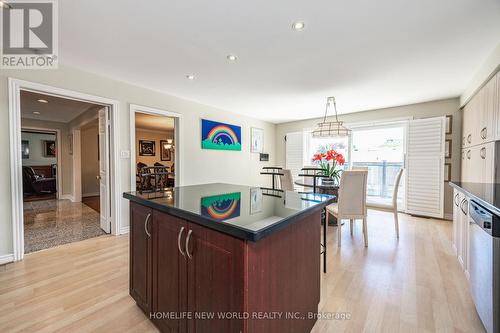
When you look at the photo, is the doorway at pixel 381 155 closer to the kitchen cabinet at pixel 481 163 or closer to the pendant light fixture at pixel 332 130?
the kitchen cabinet at pixel 481 163

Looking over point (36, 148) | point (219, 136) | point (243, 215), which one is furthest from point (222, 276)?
point (36, 148)

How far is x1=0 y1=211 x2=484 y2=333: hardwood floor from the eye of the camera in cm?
146

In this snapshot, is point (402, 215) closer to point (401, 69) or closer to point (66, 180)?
point (401, 69)

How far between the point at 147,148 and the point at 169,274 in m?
8.03

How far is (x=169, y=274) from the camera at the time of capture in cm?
122

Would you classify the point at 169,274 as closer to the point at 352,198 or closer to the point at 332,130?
the point at 352,198

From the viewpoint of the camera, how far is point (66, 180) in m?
6.09

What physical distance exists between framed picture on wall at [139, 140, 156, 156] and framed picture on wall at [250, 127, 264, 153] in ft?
16.1

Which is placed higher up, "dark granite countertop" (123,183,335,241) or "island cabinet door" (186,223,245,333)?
"dark granite countertop" (123,183,335,241)

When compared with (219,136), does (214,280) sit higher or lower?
lower

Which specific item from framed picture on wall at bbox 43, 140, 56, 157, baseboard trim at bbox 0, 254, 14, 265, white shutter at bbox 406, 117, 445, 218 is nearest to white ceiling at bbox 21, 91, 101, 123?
baseboard trim at bbox 0, 254, 14, 265

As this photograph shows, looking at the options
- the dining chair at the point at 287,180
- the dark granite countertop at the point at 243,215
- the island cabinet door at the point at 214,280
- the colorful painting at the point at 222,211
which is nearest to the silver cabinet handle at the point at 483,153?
the dining chair at the point at 287,180

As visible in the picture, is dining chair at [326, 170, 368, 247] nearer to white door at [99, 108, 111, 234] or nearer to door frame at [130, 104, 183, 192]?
door frame at [130, 104, 183, 192]

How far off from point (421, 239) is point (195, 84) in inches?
164
